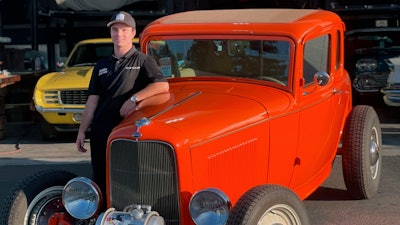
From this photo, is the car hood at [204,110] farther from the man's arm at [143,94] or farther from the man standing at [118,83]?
the man standing at [118,83]

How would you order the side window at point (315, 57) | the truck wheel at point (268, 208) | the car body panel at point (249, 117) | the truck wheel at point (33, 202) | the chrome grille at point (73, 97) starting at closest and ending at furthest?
the truck wheel at point (268, 208)
the car body panel at point (249, 117)
the truck wheel at point (33, 202)
the side window at point (315, 57)
the chrome grille at point (73, 97)

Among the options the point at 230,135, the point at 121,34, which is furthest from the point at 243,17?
the point at 230,135

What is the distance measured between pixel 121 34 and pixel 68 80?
4.36m

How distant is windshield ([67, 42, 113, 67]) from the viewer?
31.9 ft

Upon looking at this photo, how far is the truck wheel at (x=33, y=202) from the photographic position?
13.1 feet

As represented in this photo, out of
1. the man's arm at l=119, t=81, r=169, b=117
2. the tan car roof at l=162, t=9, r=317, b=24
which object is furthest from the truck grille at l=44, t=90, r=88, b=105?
the man's arm at l=119, t=81, r=169, b=117

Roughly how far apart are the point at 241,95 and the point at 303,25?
869 millimetres

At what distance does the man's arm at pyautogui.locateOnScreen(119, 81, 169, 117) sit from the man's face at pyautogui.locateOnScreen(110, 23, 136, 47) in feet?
1.19

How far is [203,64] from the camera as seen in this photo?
4.79m

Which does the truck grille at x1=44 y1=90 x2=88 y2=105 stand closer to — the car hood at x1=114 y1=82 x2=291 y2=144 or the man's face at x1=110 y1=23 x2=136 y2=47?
the car hood at x1=114 y1=82 x2=291 y2=144

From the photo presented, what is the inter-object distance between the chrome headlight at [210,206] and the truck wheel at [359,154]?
220cm

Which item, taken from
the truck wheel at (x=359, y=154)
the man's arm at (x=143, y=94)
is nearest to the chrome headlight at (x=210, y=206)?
the man's arm at (x=143, y=94)

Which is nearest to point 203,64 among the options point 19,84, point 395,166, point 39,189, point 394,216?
point 39,189

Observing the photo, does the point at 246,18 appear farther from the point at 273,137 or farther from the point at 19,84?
the point at 19,84
